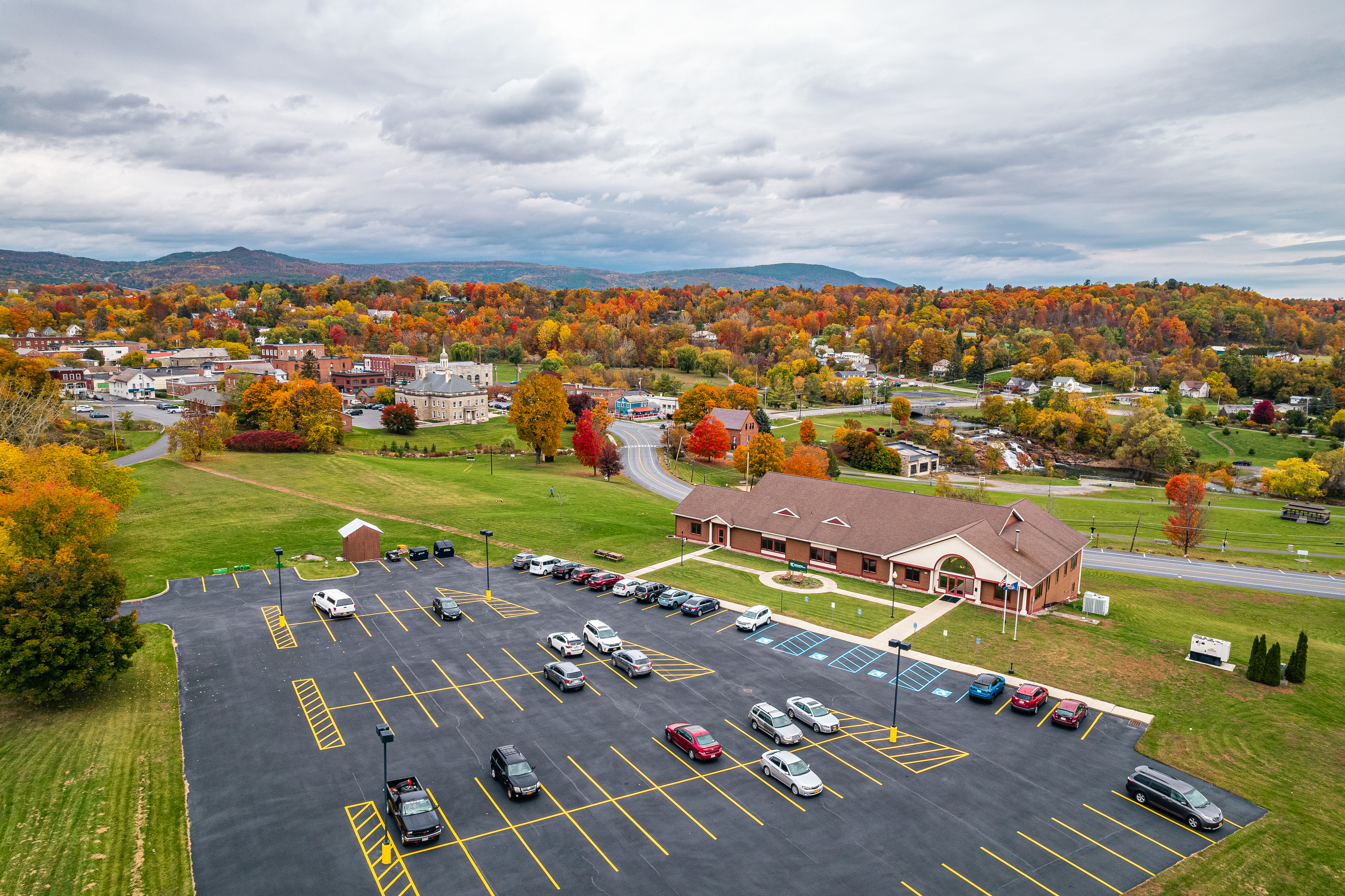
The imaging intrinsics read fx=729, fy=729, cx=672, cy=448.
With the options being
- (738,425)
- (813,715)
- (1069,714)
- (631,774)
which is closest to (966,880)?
(813,715)

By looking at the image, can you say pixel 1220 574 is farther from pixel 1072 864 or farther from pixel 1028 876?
pixel 1028 876

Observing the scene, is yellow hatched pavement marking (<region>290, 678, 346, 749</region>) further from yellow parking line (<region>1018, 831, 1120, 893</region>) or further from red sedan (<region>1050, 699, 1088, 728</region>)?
red sedan (<region>1050, 699, 1088, 728</region>)

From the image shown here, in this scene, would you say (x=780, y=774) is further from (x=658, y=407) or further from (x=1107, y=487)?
(x=658, y=407)

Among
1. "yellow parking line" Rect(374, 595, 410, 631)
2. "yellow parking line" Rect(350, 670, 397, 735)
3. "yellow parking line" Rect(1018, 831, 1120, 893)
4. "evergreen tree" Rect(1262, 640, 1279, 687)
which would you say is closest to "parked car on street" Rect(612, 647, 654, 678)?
"yellow parking line" Rect(350, 670, 397, 735)

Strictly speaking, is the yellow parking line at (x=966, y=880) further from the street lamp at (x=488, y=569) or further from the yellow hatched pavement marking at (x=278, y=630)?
the yellow hatched pavement marking at (x=278, y=630)

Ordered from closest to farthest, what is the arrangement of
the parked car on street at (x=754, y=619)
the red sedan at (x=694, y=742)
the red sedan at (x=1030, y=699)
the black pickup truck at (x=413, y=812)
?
1. the black pickup truck at (x=413, y=812)
2. the red sedan at (x=694, y=742)
3. the red sedan at (x=1030, y=699)
4. the parked car on street at (x=754, y=619)

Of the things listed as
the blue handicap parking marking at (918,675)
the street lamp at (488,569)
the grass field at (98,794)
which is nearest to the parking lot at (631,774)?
the blue handicap parking marking at (918,675)
